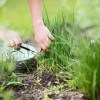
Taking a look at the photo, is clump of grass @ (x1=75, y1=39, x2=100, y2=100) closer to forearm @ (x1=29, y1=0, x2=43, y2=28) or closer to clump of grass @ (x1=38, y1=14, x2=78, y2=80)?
clump of grass @ (x1=38, y1=14, x2=78, y2=80)

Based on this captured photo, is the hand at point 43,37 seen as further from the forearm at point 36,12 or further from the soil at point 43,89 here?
the soil at point 43,89

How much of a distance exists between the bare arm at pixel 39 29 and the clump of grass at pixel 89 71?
1.52 feet

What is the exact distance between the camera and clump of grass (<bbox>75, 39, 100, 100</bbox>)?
3.00 m

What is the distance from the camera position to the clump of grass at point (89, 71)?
3.00m

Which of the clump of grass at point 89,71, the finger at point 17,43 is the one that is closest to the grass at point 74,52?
the clump of grass at point 89,71

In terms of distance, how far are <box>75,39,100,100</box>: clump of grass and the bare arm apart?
463mm

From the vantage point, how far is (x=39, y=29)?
351cm

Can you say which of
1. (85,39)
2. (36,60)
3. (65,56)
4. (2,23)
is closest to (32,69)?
(36,60)

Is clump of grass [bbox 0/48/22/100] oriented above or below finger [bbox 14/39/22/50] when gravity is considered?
below

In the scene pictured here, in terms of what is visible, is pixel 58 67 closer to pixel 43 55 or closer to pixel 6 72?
pixel 43 55

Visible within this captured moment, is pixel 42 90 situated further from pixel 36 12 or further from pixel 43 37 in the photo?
pixel 36 12

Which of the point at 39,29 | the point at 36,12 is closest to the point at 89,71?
the point at 39,29

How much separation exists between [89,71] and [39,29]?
26.7 inches

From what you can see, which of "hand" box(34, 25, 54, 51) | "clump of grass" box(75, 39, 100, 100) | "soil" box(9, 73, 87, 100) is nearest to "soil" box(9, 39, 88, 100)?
"soil" box(9, 73, 87, 100)
